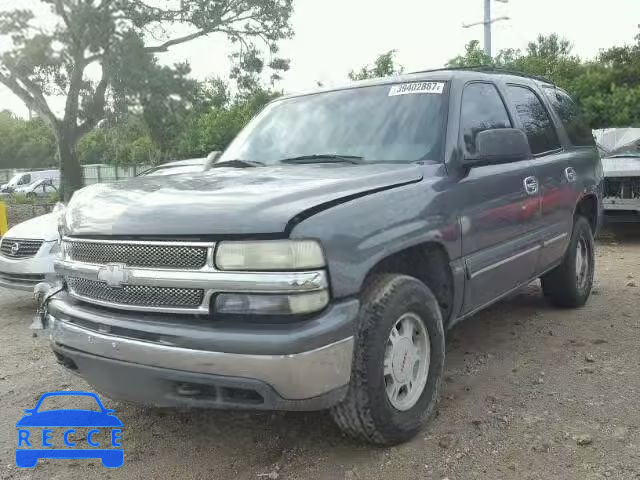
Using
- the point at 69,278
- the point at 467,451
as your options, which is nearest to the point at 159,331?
the point at 69,278

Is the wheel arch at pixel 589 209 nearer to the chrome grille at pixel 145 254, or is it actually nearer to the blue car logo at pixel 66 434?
the chrome grille at pixel 145 254

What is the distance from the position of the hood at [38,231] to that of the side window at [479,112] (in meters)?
4.24

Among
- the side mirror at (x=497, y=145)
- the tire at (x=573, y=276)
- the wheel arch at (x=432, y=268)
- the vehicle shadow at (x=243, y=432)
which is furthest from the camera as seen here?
the tire at (x=573, y=276)

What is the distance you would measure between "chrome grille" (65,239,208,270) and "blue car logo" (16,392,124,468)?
885 mm

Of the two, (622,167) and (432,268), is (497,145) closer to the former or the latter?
(432,268)

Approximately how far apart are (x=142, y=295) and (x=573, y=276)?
3.88 metres

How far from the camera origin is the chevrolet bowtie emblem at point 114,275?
2773mm

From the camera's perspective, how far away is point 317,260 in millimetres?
2533

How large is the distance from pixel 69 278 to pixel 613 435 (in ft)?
9.34

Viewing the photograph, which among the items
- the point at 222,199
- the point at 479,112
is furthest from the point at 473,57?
the point at 222,199

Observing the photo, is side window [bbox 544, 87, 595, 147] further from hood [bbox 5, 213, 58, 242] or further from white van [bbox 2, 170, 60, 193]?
white van [bbox 2, 170, 60, 193]

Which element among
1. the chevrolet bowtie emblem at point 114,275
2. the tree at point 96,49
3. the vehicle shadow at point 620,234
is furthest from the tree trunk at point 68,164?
the chevrolet bowtie emblem at point 114,275

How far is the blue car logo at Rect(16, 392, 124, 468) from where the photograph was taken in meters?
3.13

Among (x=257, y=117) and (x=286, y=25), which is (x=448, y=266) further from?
(x=286, y=25)
